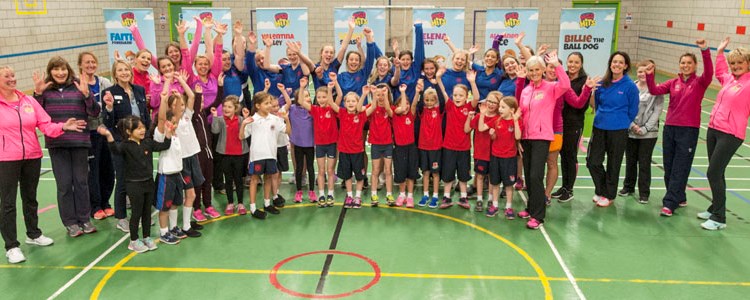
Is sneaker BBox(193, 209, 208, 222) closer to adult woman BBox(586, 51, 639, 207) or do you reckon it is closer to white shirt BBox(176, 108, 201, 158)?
white shirt BBox(176, 108, 201, 158)

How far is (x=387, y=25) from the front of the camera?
19453 millimetres

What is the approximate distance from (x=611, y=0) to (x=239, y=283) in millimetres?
19327

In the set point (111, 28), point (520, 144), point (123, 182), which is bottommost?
point (123, 182)

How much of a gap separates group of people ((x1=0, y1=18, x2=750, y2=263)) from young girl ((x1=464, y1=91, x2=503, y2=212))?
0.02m

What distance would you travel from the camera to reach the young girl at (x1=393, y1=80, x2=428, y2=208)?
686 cm

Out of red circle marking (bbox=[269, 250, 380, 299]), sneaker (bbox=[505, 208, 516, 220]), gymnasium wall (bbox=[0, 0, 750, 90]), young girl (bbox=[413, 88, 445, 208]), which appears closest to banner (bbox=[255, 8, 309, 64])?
gymnasium wall (bbox=[0, 0, 750, 90])

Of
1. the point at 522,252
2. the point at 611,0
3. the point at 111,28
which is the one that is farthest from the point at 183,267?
the point at 611,0

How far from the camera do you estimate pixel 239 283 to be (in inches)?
202

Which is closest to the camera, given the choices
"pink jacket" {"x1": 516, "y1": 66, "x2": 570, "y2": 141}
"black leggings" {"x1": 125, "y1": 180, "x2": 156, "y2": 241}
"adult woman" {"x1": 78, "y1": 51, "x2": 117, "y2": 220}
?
"black leggings" {"x1": 125, "y1": 180, "x2": 156, "y2": 241}

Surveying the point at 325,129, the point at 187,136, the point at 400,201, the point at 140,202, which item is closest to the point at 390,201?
the point at 400,201

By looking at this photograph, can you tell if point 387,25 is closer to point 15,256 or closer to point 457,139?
point 457,139

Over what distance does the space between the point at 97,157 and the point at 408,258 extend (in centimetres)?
366

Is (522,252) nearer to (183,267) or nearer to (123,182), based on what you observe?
(183,267)

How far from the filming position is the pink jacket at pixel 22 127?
205 inches
